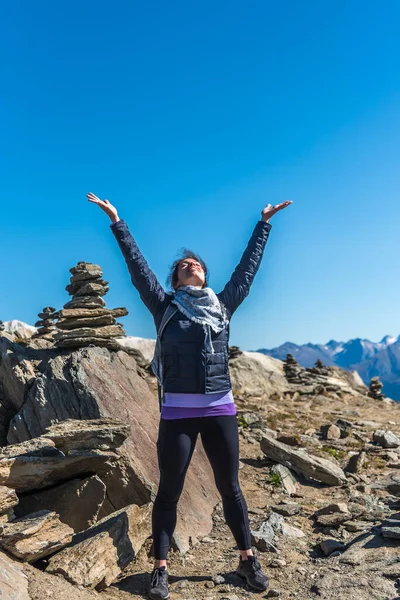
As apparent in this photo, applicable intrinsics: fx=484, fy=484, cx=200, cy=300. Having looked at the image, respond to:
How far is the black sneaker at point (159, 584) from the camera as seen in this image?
604 centimetres

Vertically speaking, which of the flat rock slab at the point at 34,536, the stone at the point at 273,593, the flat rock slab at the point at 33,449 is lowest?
the stone at the point at 273,593

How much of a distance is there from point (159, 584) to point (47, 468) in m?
2.32

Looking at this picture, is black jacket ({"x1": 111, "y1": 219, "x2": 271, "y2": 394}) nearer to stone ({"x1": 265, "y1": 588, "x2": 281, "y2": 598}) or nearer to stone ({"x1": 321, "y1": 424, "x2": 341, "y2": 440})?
stone ({"x1": 265, "y1": 588, "x2": 281, "y2": 598})

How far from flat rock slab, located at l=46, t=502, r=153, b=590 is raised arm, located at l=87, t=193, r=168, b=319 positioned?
121 inches

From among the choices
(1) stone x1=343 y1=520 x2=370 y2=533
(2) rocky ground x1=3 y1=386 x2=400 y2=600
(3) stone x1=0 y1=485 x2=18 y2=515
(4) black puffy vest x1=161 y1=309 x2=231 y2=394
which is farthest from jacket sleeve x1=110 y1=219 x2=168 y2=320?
(1) stone x1=343 y1=520 x2=370 y2=533

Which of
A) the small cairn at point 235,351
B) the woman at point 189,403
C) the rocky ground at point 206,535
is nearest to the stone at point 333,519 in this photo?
the rocky ground at point 206,535

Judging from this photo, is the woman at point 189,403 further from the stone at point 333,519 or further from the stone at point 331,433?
the stone at point 331,433

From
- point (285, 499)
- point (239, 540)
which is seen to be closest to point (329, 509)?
point (285, 499)

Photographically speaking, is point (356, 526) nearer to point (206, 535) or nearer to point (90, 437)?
point (206, 535)

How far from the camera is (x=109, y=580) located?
635cm

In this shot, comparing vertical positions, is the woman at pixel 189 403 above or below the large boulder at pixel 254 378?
below

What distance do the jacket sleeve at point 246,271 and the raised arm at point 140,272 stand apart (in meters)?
0.97

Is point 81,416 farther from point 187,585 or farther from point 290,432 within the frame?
point 290,432

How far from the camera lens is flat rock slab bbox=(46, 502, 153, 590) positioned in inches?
240
